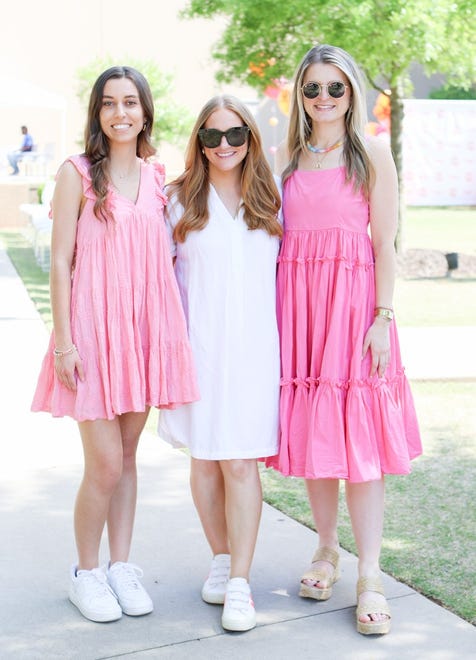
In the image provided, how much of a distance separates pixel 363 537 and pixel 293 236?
1.06 meters

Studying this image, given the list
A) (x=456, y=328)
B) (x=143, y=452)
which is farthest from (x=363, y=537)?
(x=456, y=328)

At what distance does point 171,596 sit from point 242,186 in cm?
147

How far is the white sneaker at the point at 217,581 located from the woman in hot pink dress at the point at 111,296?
0.23 metres

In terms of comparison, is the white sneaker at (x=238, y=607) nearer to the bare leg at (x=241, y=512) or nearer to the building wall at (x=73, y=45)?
the bare leg at (x=241, y=512)

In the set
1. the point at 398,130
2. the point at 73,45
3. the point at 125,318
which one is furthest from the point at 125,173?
the point at 73,45

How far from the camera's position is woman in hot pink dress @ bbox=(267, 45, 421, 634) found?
336 cm

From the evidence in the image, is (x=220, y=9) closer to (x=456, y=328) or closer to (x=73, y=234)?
(x=456, y=328)

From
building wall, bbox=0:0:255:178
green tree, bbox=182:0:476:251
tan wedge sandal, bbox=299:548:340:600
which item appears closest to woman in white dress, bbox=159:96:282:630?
tan wedge sandal, bbox=299:548:340:600

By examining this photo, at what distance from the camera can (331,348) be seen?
336cm

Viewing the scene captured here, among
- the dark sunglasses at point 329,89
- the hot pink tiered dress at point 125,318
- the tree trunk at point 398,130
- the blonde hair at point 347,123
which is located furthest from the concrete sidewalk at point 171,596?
the tree trunk at point 398,130

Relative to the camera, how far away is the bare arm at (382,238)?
3.36 m

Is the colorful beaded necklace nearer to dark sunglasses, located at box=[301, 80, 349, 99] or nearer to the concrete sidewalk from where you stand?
dark sunglasses, located at box=[301, 80, 349, 99]

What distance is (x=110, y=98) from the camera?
3.33 metres

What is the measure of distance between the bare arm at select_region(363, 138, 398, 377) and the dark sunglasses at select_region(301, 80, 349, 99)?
201 mm
